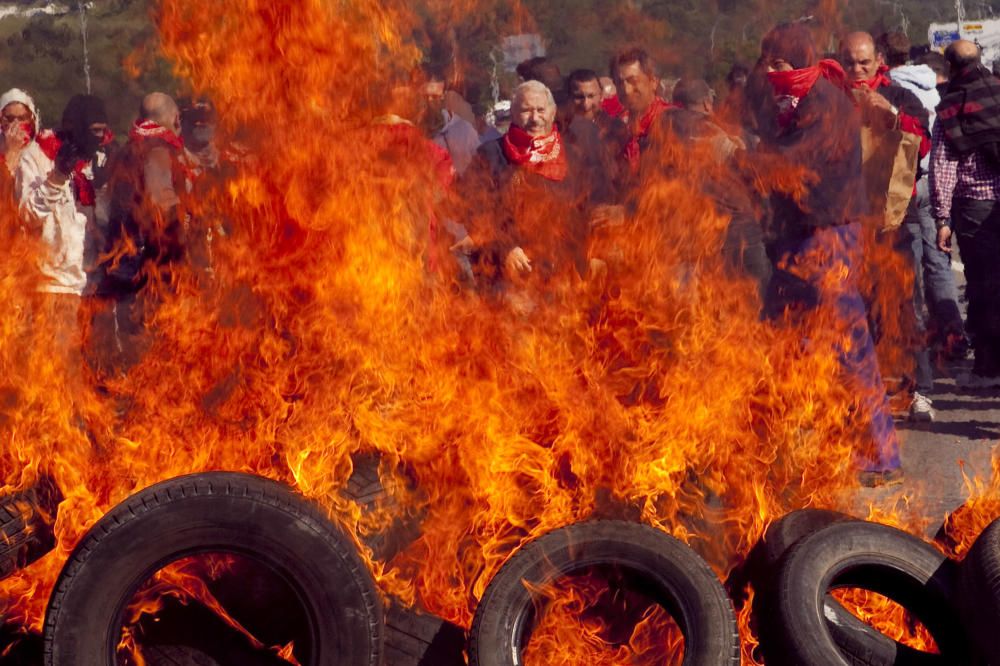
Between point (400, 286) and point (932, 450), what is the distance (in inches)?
152

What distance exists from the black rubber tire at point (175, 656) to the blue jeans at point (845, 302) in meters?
4.11

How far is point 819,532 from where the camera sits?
5.05 metres

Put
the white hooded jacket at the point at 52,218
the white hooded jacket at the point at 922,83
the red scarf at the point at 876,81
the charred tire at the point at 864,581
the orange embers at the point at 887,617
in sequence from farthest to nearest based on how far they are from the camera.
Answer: the white hooded jacket at the point at 922,83 < the white hooded jacket at the point at 52,218 < the red scarf at the point at 876,81 < the orange embers at the point at 887,617 < the charred tire at the point at 864,581

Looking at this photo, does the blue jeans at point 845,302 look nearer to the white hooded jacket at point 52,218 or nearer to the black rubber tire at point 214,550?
the black rubber tire at point 214,550

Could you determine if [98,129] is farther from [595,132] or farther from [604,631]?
[604,631]

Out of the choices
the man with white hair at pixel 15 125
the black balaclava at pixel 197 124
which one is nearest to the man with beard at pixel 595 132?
the black balaclava at pixel 197 124

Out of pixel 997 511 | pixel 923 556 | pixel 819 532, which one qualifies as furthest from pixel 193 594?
pixel 997 511

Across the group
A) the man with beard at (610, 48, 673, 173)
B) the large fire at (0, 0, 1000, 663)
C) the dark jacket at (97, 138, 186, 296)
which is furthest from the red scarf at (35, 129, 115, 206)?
the man with beard at (610, 48, 673, 173)

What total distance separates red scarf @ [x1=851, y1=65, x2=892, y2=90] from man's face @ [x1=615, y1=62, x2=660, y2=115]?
4.48 feet

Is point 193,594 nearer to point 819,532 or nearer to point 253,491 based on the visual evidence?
point 253,491

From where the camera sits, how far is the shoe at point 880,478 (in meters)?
7.36

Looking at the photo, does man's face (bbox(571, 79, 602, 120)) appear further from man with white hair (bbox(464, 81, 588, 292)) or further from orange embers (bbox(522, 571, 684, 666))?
orange embers (bbox(522, 571, 684, 666))

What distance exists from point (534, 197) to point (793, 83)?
171cm

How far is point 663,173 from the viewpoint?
7.93 metres
